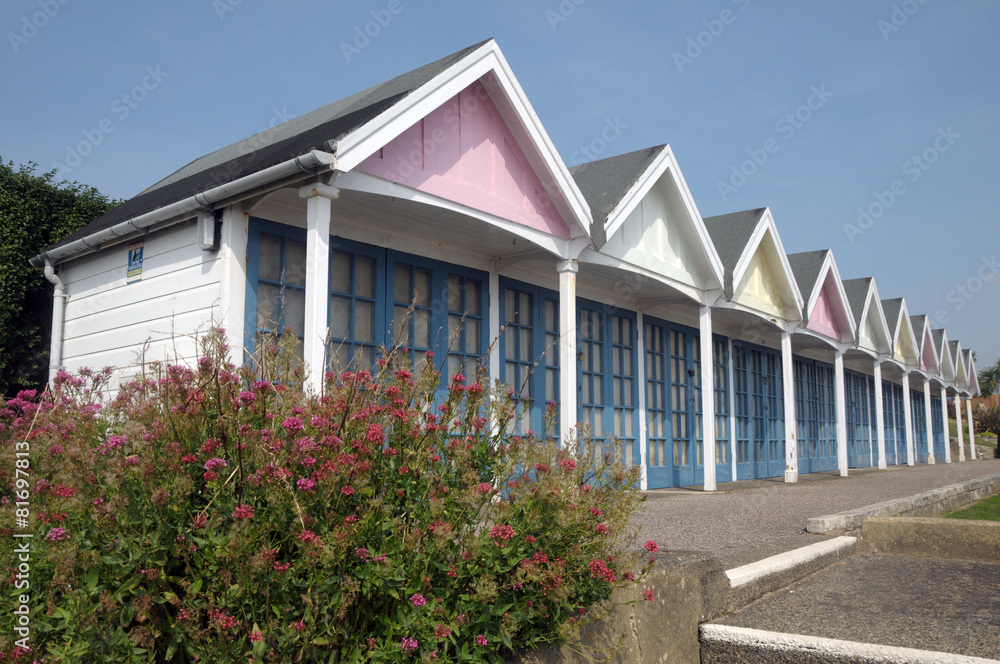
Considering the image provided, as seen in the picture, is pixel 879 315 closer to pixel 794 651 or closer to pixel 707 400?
pixel 707 400

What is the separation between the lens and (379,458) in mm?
2551

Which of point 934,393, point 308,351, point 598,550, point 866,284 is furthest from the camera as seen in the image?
point 934,393

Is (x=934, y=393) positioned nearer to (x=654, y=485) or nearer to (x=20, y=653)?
(x=654, y=485)

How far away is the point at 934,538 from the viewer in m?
5.91

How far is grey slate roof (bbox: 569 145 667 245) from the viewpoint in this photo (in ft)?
28.7

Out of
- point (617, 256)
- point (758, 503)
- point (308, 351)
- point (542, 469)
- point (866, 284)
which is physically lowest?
point (758, 503)

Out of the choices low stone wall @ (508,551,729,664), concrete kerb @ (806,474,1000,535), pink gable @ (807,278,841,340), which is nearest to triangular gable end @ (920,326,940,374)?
pink gable @ (807,278,841,340)

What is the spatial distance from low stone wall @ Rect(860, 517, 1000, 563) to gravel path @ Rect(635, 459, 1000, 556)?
24.9 inches

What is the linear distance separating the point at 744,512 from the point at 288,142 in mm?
6037

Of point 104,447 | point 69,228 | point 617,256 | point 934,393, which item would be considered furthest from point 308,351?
point 934,393

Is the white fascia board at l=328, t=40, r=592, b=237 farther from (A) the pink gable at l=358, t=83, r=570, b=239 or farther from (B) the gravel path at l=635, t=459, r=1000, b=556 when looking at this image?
(B) the gravel path at l=635, t=459, r=1000, b=556

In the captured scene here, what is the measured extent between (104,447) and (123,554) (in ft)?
1.28

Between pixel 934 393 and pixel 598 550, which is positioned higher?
pixel 934 393

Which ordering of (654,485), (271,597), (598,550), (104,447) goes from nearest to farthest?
(271,597)
(104,447)
(598,550)
(654,485)
